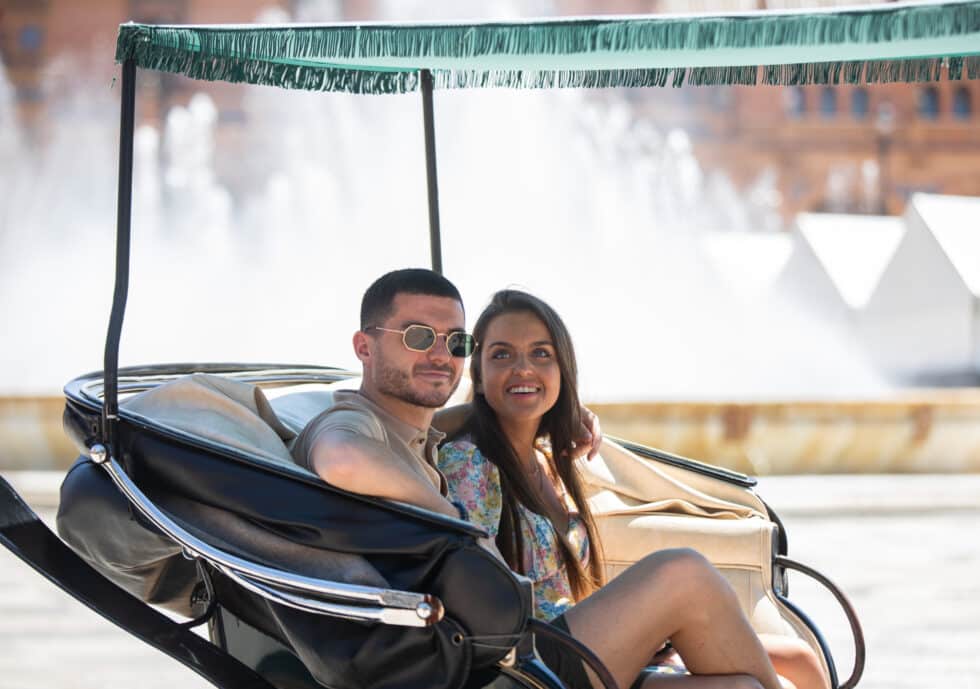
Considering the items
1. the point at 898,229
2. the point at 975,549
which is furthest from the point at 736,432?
the point at 898,229

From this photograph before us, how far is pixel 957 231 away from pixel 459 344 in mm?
13161

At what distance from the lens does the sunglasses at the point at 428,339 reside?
9.29 feet

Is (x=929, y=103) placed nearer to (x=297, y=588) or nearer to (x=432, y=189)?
(x=432, y=189)

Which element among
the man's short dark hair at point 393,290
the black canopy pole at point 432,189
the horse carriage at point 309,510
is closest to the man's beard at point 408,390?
the man's short dark hair at point 393,290

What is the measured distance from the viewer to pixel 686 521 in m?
3.60

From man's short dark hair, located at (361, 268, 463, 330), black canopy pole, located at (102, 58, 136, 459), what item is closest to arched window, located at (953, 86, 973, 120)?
man's short dark hair, located at (361, 268, 463, 330)

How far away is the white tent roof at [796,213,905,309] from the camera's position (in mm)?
16938

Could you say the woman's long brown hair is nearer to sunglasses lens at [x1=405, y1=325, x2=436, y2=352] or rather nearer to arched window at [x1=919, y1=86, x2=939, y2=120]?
sunglasses lens at [x1=405, y1=325, x2=436, y2=352]

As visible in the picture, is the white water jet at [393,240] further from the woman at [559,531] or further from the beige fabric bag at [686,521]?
the woman at [559,531]

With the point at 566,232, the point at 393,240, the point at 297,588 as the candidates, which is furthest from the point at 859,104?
the point at 297,588

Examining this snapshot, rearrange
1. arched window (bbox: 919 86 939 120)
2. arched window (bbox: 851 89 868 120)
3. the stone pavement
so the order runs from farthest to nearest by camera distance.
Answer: arched window (bbox: 919 86 939 120)
arched window (bbox: 851 89 868 120)
the stone pavement

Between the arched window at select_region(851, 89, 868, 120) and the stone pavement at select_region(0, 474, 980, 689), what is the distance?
32474 mm

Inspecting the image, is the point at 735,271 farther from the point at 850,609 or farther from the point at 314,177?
the point at 850,609

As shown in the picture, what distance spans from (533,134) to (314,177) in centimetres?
605
